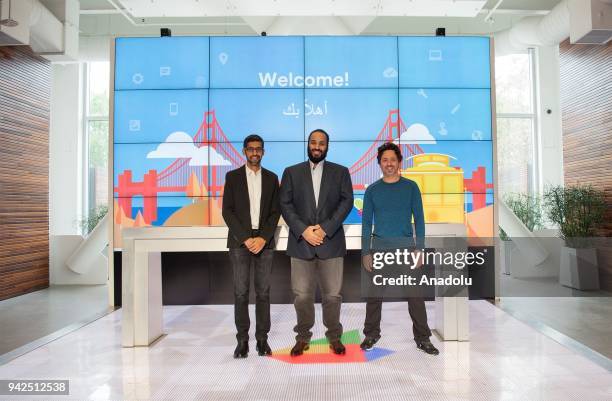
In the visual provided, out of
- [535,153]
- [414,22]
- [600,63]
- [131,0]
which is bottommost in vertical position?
[535,153]

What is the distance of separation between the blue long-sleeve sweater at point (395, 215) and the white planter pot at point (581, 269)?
4.19 meters

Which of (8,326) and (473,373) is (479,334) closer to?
(473,373)

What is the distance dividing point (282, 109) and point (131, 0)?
7.31ft

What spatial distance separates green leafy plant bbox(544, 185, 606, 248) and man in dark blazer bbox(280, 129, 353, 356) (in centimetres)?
455

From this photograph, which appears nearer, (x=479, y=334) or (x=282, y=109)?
(x=479, y=334)

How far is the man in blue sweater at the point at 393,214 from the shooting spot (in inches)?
115

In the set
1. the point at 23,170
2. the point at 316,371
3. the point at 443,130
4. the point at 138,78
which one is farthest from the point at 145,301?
the point at 23,170

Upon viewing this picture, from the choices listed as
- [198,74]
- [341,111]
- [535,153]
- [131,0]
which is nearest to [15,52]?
[131,0]

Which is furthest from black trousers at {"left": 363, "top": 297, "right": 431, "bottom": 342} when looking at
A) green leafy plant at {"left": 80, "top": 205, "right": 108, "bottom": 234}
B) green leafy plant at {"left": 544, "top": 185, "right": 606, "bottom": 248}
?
green leafy plant at {"left": 80, "top": 205, "right": 108, "bottom": 234}

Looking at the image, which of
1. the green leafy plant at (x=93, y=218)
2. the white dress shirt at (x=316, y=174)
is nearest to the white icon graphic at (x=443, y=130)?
the white dress shirt at (x=316, y=174)

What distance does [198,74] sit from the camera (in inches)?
193

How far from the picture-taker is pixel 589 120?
6.27m

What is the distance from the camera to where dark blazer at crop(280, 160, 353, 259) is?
111 inches

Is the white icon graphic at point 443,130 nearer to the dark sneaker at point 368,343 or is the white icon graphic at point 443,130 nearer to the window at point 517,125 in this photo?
the dark sneaker at point 368,343
